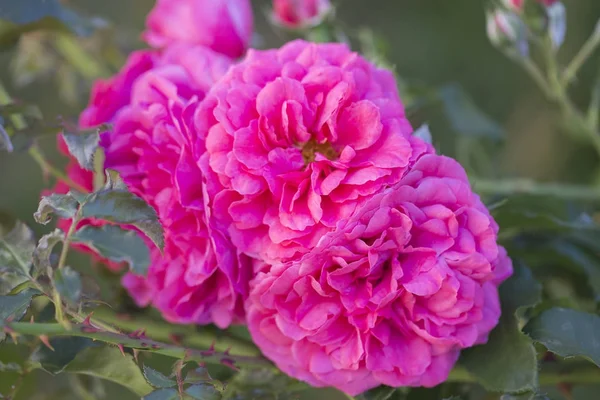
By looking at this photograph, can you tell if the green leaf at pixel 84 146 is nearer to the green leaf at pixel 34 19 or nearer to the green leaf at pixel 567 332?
the green leaf at pixel 34 19

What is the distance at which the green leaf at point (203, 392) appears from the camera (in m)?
0.27

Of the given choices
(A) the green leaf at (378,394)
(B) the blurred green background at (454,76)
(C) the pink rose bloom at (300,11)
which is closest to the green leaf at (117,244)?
(A) the green leaf at (378,394)

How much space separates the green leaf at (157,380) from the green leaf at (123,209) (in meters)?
0.05

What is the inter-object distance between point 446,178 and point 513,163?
586 mm

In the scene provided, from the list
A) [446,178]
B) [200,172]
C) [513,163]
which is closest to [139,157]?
[200,172]

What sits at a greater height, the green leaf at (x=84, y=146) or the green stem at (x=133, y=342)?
the green leaf at (x=84, y=146)

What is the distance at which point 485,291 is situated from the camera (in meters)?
0.30

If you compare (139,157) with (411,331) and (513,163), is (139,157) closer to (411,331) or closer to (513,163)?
(411,331)

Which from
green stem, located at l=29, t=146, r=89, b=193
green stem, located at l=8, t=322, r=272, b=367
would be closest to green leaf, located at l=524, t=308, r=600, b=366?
green stem, located at l=8, t=322, r=272, b=367

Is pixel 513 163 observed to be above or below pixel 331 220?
below

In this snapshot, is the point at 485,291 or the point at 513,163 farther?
the point at 513,163

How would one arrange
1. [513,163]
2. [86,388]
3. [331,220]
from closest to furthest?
[331,220], [86,388], [513,163]

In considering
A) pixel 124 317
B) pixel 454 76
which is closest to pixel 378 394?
pixel 124 317

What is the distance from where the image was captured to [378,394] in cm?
31
